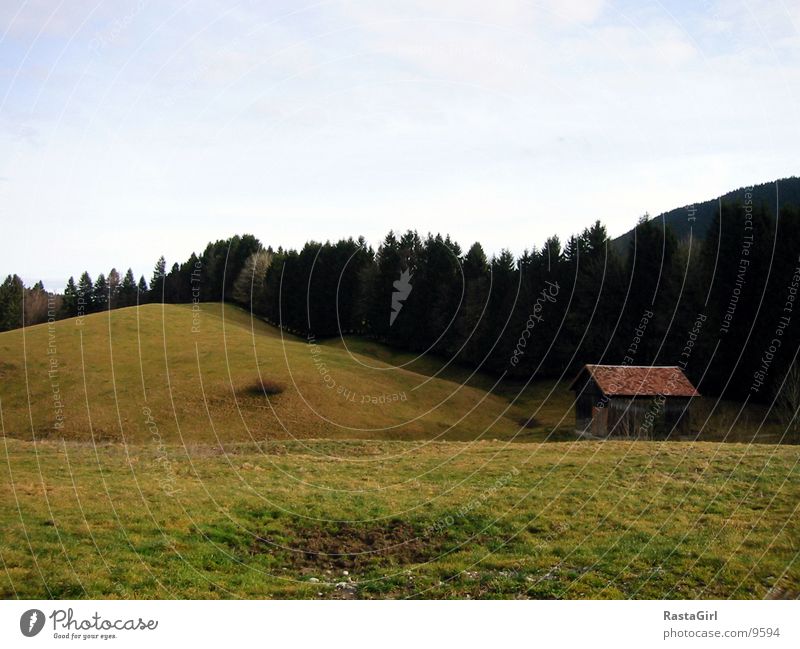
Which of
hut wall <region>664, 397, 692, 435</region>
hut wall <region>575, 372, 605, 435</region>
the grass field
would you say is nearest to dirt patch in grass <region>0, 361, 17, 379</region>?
the grass field

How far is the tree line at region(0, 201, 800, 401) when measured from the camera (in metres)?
67.9

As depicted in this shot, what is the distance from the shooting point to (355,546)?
18.4 metres

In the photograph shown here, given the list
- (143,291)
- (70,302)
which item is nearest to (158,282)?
(143,291)

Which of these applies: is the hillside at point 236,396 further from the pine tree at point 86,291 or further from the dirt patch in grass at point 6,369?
the pine tree at point 86,291

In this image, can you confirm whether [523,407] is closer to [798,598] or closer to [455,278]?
[455,278]

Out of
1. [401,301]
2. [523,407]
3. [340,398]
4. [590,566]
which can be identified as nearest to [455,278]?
[401,301]

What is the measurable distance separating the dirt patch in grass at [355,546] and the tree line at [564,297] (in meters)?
36.0

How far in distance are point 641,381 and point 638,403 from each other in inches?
68.6

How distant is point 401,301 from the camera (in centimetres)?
10306

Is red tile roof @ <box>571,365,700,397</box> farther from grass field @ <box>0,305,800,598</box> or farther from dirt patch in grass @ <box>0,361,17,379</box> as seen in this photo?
dirt patch in grass @ <box>0,361,17,379</box>

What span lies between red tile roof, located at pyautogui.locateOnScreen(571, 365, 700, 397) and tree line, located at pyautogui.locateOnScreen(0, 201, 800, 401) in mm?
2469

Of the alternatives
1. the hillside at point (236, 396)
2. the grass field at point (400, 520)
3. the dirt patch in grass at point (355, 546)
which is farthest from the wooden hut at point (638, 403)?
the dirt patch in grass at point (355, 546)

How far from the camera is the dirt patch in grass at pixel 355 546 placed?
1712 cm

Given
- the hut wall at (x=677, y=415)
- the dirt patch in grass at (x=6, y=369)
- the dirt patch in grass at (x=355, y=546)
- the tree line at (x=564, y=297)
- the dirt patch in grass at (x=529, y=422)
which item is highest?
the tree line at (x=564, y=297)
